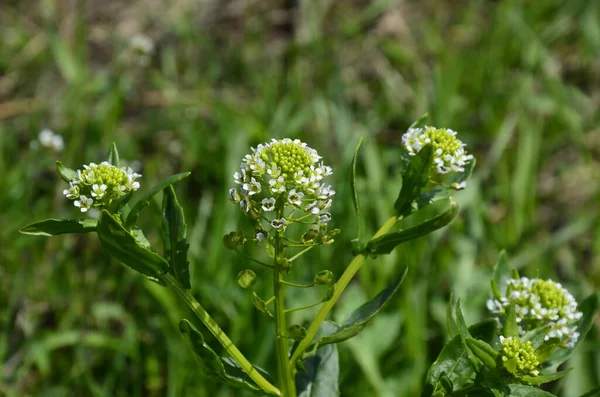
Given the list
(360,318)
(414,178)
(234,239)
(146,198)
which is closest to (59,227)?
(146,198)

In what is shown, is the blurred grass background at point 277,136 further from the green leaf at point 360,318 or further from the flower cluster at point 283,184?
the flower cluster at point 283,184

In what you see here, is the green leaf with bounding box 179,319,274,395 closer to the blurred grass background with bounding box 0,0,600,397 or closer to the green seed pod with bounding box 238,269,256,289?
the green seed pod with bounding box 238,269,256,289

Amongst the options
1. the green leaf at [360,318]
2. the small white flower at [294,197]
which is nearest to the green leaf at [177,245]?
the small white flower at [294,197]

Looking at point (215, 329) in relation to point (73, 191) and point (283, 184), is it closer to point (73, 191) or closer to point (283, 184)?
point (283, 184)

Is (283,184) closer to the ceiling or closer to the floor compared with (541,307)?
closer to the ceiling

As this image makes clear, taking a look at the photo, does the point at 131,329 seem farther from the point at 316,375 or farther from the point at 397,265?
the point at 316,375

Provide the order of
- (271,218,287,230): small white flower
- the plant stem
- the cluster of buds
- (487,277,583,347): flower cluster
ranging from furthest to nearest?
(487,277,583,347): flower cluster < the cluster of buds < the plant stem < (271,218,287,230): small white flower

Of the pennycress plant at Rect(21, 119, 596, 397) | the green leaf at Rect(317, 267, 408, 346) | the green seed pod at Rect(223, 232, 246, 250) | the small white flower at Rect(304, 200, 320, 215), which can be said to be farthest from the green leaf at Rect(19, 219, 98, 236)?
the green leaf at Rect(317, 267, 408, 346)
